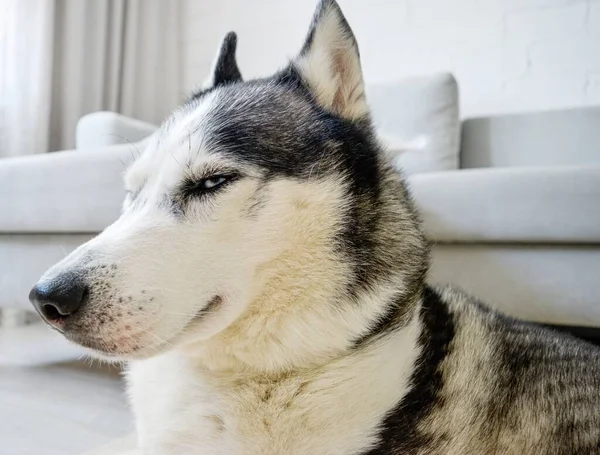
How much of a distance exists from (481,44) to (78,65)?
8.52 feet

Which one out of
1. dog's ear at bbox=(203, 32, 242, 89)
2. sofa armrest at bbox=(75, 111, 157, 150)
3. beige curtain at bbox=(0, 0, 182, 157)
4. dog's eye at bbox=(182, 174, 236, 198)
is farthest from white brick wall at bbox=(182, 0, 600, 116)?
dog's eye at bbox=(182, 174, 236, 198)

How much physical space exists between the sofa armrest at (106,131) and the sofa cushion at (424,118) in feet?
4.18

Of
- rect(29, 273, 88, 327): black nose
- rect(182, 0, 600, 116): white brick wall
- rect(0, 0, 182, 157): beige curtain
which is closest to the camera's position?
rect(29, 273, 88, 327): black nose

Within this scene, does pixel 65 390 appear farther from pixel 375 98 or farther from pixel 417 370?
pixel 375 98

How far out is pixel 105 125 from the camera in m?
2.74

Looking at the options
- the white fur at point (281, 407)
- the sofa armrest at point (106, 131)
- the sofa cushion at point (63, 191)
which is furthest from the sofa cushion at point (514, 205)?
the sofa armrest at point (106, 131)

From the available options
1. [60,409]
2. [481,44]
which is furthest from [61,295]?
[481,44]

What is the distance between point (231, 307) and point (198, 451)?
219mm

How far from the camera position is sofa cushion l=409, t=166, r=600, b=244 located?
1536 millimetres

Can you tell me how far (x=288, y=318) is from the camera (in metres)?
0.84

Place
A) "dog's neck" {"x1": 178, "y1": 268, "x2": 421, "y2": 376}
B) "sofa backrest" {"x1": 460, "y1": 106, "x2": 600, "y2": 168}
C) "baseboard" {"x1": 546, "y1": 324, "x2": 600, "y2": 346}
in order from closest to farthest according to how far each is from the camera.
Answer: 1. "dog's neck" {"x1": 178, "y1": 268, "x2": 421, "y2": 376}
2. "baseboard" {"x1": 546, "y1": 324, "x2": 600, "y2": 346}
3. "sofa backrest" {"x1": 460, "y1": 106, "x2": 600, "y2": 168}

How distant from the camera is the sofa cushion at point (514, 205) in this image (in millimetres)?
1536

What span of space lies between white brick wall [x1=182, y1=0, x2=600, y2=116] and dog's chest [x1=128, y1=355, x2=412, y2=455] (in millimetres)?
2460

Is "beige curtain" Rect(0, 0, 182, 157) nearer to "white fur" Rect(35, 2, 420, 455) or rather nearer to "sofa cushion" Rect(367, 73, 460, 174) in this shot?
"sofa cushion" Rect(367, 73, 460, 174)
